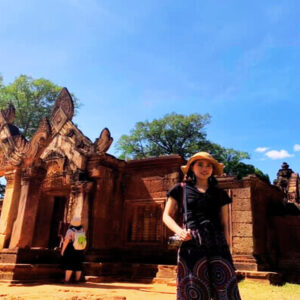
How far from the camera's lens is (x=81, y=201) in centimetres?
1005

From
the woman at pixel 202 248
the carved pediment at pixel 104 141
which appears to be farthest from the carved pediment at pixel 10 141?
the woman at pixel 202 248

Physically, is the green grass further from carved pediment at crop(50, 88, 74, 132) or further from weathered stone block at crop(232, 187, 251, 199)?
carved pediment at crop(50, 88, 74, 132)

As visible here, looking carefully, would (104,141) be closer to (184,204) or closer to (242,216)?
(242,216)

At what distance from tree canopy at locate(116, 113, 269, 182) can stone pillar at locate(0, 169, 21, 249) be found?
24.4 m

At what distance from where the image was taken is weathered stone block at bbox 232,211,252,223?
10023 mm

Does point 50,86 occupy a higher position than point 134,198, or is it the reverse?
point 50,86

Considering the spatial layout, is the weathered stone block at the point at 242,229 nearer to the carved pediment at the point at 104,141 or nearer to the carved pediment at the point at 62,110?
the carved pediment at the point at 104,141

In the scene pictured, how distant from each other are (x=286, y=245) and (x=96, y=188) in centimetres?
705

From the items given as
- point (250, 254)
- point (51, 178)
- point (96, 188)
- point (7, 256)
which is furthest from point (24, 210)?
point (250, 254)

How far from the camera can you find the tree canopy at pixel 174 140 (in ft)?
113

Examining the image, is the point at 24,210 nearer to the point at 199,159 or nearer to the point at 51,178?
the point at 51,178

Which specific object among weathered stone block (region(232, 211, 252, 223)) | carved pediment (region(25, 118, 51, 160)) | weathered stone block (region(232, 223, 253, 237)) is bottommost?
weathered stone block (region(232, 223, 253, 237))

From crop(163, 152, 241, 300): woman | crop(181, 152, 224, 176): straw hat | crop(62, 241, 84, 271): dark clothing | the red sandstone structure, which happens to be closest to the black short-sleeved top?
crop(163, 152, 241, 300): woman

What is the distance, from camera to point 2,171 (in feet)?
37.7
